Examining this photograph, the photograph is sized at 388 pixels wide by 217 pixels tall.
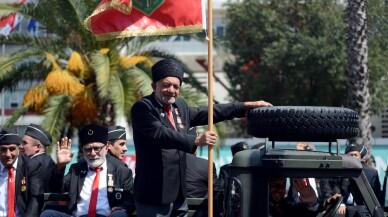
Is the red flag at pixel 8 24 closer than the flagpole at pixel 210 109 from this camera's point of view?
No

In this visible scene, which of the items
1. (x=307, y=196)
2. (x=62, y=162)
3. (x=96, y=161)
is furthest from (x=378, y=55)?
(x=307, y=196)

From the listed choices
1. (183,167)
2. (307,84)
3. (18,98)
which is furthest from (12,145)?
(18,98)

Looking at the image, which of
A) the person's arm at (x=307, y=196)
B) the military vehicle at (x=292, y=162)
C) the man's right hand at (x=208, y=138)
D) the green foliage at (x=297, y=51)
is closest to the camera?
the military vehicle at (x=292, y=162)

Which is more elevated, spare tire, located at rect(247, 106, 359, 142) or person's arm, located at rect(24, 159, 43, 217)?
spare tire, located at rect(247, 106, 359, 142)

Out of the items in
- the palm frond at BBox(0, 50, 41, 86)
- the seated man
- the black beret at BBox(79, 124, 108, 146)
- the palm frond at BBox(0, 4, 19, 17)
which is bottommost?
the seated man

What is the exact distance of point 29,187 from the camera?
8.52 metres

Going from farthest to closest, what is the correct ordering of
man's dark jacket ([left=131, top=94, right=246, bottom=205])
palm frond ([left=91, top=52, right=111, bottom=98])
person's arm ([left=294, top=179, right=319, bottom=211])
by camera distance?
1. palm frond ([left=91, top=52, right=111, bottom=98])
2. man's dark jacket ([left=131, top=94, right=246, bottom=205])
3. person's arm ([left=294, top=179, right=319, bottom=211])

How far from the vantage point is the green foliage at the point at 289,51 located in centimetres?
3341

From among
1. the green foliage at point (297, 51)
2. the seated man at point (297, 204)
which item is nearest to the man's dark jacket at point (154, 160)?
the seated man at point (297, 204)

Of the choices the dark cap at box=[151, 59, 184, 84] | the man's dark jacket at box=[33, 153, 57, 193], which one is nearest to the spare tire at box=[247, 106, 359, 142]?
the dark cap at box=[151, 59, 184, 84]

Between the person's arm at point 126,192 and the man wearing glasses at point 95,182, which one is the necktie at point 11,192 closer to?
the man wearing glasses at point 95,182

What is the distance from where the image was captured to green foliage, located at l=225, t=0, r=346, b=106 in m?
33.4

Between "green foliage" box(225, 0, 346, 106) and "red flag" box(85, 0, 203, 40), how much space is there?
26.0 m

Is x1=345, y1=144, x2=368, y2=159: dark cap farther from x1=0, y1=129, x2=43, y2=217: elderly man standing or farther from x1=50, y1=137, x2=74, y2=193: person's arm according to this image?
x1=0, y1=129, x2=43, y2=217: elderly man standing
